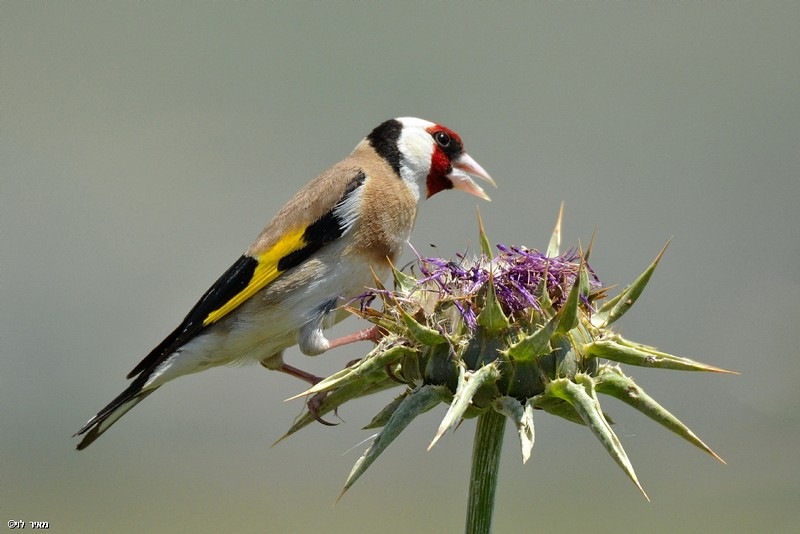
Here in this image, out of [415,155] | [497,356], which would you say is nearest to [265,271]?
[415,155]

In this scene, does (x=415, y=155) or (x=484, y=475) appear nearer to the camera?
(x=484, y=475)

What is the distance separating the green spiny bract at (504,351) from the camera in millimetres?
3635

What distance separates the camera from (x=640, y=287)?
4.05 m

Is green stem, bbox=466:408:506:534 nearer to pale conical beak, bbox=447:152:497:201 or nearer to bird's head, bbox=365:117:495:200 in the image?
bird's head, bbox=365:117:495:200

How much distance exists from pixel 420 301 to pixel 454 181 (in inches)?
116

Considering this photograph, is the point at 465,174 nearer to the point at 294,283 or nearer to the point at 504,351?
the point at 294,283

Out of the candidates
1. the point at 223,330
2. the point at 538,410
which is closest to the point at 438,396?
the point at 538,410

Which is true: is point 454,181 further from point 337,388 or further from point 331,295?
point 337,388

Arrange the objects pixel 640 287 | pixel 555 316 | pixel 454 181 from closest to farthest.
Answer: pixel 555 316, pixel 640 287, pixel 454 181

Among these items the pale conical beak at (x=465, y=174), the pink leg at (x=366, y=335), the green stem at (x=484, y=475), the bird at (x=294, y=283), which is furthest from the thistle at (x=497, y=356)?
the pale conical beak at (x=465, y=174)

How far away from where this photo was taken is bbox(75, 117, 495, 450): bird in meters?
6.06

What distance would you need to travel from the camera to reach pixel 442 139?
23.5 feet

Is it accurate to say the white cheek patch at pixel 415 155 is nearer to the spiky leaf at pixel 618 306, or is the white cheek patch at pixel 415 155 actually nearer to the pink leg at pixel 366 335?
the pink leg at pixel 366 335

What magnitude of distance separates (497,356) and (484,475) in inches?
20.1
